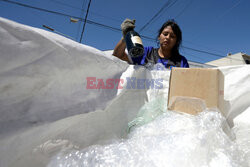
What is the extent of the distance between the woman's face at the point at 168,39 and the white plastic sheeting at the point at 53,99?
A: 19.3 inches

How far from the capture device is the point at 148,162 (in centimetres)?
25

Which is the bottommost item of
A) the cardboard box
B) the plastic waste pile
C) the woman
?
the plastic waste pile

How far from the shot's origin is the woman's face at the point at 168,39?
83 centimetres

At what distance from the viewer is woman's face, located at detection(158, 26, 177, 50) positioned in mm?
831

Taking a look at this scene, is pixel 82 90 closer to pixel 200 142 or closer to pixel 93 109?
pixel 93 109

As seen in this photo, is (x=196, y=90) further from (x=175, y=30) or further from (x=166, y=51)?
(x=175, y=30)

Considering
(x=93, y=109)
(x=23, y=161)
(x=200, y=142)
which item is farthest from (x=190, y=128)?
(x=23, y=161)

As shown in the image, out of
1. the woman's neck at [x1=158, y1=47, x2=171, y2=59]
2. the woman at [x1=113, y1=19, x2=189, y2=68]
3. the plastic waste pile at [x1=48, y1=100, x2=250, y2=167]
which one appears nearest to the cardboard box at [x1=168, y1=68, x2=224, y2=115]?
the plastic waste pile at [x1=48, y1=100, x2=250, y2=167]

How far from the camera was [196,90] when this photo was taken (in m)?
0.44

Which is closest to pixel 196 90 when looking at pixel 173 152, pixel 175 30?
pixel 173 152

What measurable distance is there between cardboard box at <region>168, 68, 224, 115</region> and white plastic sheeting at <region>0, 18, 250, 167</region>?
0.15 metres

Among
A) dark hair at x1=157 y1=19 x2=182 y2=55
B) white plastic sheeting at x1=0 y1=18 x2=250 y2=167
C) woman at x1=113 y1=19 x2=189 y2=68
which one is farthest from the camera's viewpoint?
dark hair at x1=157 y1=19 x2=182 y2=55

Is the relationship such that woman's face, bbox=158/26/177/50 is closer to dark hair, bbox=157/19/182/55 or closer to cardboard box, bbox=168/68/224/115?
dark hair, bbox=157/19/182/55

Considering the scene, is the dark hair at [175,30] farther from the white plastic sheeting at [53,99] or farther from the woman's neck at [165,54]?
the white plastic sheeting at [53,99]
